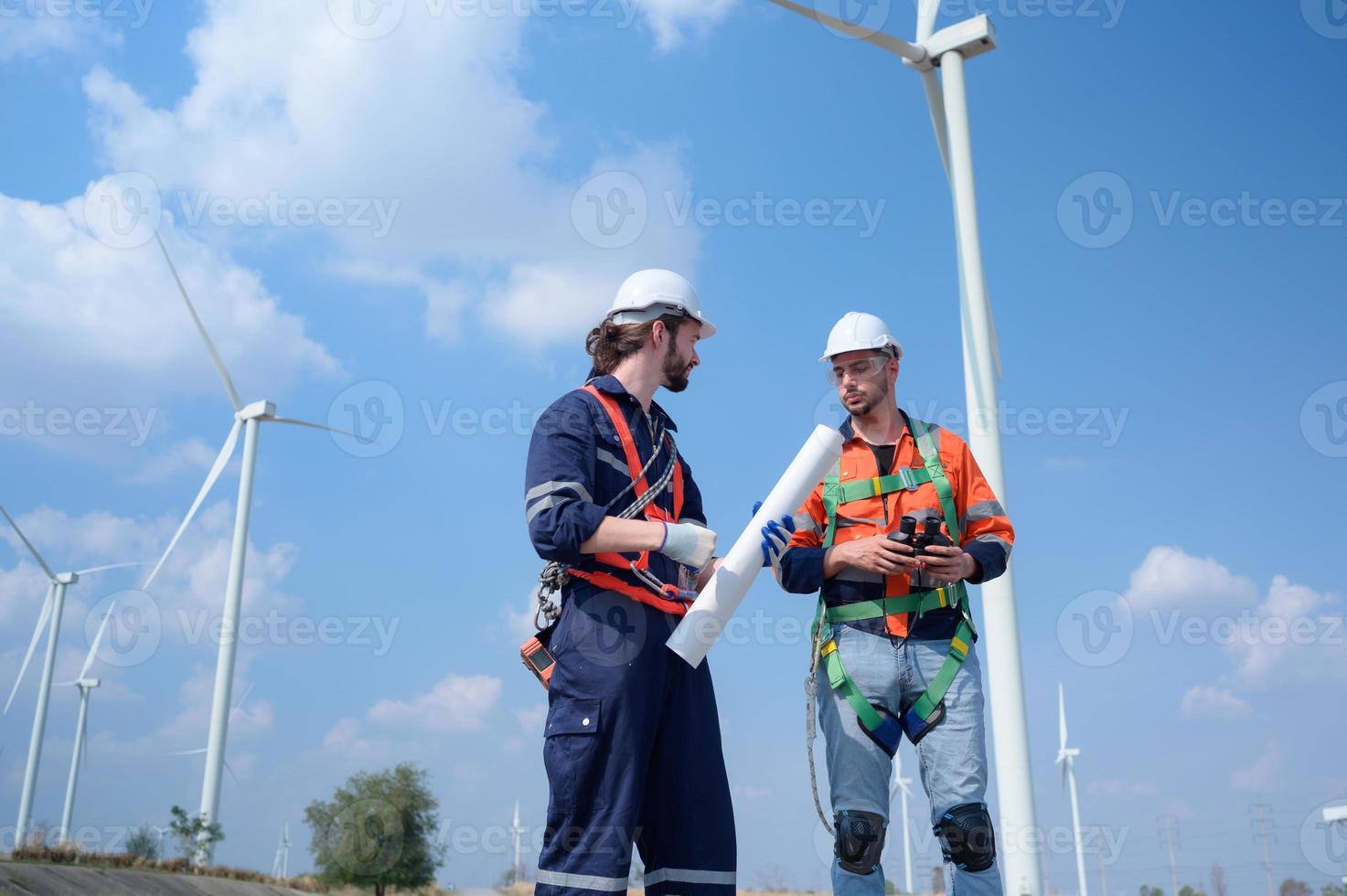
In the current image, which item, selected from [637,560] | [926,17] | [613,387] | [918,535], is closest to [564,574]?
[637,560]

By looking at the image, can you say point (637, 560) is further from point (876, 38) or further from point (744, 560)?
point (876, 38)

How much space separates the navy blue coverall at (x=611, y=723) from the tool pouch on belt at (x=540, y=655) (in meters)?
0.14

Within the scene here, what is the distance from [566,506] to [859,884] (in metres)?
2.32

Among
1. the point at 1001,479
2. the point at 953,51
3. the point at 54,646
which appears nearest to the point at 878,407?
the point at 1001,479

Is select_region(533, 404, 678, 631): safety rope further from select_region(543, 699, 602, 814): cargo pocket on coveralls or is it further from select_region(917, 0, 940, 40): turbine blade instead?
select_region(917, 0, 940, 40): turbine blade

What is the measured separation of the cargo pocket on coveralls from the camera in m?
4.41

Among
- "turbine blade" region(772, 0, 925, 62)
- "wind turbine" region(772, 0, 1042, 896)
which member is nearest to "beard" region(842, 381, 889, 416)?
"wind turbine" region(772, 0, 1042, 896)

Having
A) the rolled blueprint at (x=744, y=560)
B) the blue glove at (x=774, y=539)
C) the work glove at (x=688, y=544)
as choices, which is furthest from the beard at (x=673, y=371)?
the work glove at (x=688, y=544)

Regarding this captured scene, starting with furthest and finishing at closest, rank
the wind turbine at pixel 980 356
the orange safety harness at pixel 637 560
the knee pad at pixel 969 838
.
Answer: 1. the wind turbine at pixel 980 356
2. the knee pad at pixel 969 838
3. the orange safety harness at pixel 637 560

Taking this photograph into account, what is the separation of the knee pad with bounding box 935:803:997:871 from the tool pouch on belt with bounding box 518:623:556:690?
2.02m

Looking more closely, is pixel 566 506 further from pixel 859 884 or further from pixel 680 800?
pixel 859 884

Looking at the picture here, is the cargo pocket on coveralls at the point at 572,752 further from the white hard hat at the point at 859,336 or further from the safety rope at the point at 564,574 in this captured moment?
the white hard hat at the point at 859,336

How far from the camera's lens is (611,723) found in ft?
14.7

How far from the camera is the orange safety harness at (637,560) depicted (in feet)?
15.7
